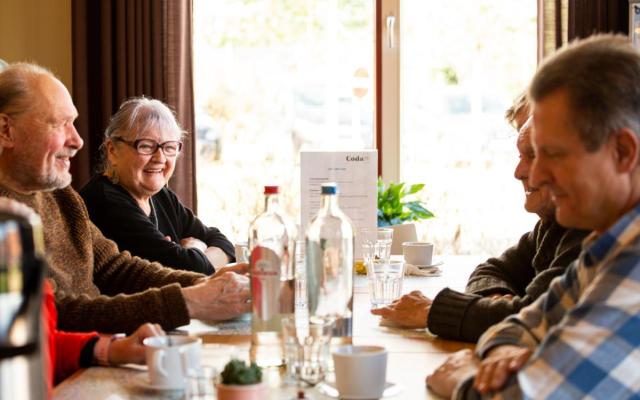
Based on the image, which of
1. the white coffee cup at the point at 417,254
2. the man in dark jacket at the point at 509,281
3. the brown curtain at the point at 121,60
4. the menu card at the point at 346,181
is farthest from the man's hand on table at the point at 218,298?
the brown curtain at the point at 121,60

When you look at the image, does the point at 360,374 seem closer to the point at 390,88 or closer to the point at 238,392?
the point at 238,392

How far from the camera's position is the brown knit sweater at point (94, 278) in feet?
6.68

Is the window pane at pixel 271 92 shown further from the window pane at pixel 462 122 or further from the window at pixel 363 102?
the window pane at pixel 462 122

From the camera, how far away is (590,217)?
4.44 feet

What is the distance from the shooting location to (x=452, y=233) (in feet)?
16.0

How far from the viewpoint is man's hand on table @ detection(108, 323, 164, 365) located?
1.72 meters

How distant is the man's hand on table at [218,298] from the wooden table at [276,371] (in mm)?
28

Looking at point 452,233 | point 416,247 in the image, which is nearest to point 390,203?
point 416,247

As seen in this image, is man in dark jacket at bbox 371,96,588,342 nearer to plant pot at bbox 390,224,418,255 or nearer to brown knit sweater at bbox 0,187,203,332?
brown knit sweater at bbox 0,187,203,332

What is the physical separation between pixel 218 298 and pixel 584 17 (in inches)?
120

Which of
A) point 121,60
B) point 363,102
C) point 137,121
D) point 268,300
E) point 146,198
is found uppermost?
point 121,60

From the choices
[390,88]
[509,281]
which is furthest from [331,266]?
[390,88]

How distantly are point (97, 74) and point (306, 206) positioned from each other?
82.4 inches

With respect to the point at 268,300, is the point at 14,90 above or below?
above
